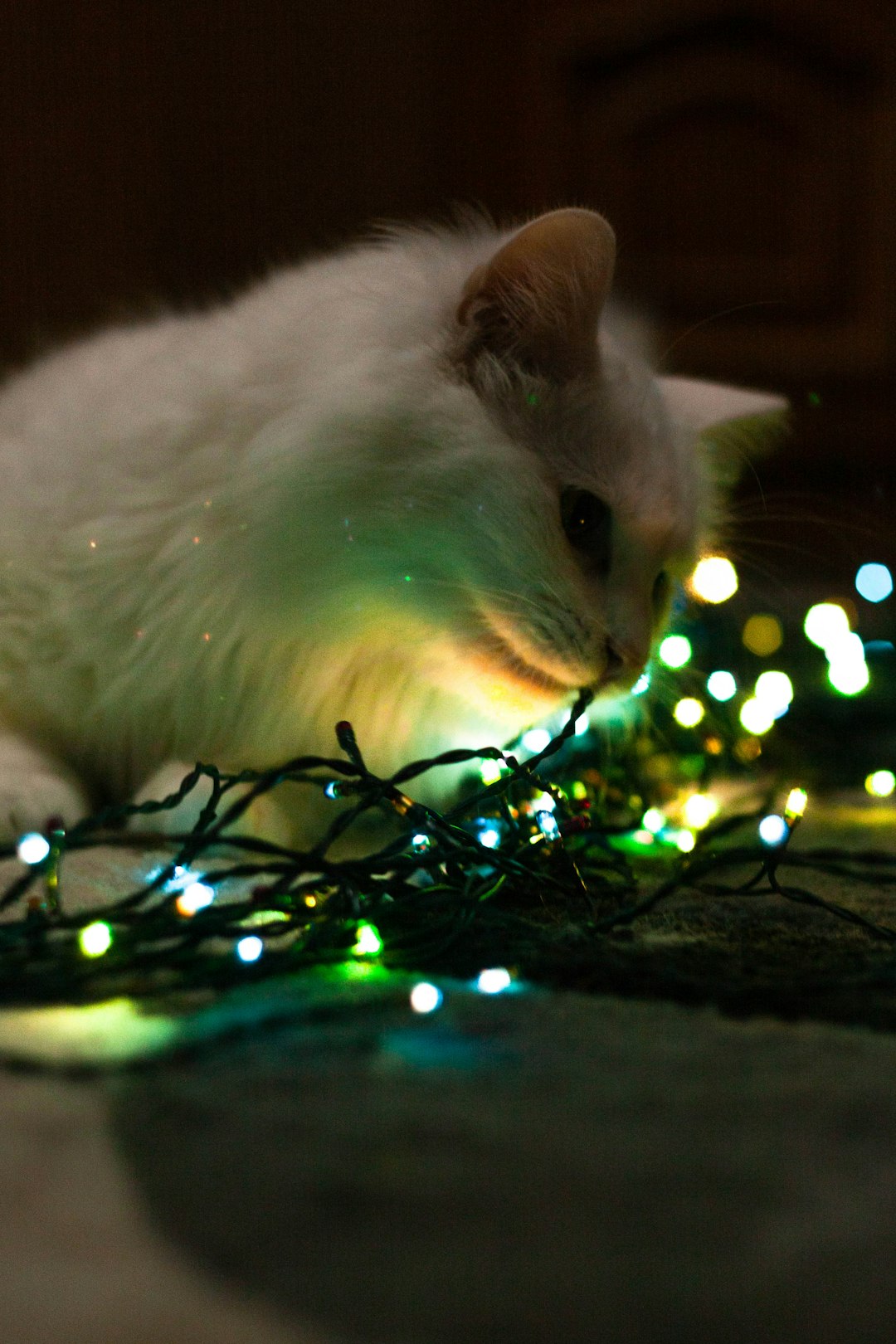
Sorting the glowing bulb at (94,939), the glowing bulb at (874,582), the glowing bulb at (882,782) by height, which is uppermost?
the glowing bulb at (874,582)

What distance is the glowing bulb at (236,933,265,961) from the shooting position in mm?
634

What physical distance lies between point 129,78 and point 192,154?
17 cm

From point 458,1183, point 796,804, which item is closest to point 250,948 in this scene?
point 458,1183

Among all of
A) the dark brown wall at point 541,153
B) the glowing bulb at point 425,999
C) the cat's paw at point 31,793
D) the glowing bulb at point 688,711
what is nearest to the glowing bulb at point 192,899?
the glowing bulb at point 425,999

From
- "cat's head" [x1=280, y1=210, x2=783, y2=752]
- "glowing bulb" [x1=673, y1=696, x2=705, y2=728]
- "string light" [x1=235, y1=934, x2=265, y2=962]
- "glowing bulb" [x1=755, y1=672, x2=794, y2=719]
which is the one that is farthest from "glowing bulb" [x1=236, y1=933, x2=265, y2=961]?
"glowing bulb" [x1=755, y1=672, x2=794, y2=719]

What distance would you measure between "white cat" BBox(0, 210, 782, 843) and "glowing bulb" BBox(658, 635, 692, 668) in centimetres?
13

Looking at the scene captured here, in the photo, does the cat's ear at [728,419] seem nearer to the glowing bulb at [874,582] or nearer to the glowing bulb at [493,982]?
the glowing bulb at [874,582]

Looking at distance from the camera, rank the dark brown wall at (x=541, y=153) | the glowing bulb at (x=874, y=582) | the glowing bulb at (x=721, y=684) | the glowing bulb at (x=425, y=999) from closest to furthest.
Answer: the glowing bulb at (x=425, y=999) < the glowing bulb at (x=721, y=684) < the glowing bulb at (x=874, y=582) < the dark brown wall at (x=541, y=153)

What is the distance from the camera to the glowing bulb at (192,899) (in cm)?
65

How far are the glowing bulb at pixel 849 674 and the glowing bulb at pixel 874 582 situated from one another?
114 mm

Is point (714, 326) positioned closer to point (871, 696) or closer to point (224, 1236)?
point (871, 696)

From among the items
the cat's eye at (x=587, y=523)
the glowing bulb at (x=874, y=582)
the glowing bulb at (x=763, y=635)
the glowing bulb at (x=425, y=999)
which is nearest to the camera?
the glowing bulb at (x=425, y=999)

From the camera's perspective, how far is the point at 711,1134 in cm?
46

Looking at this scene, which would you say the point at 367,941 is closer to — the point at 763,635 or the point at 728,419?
the point at 728,419
